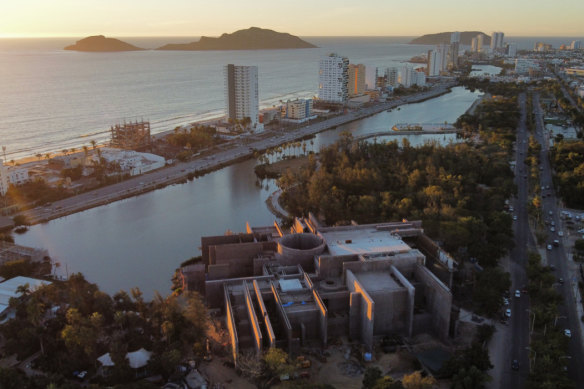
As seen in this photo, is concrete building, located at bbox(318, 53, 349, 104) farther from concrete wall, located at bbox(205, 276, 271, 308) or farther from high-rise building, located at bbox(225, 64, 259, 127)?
concrete wall, located at bbox(205, 276, 271, 308)

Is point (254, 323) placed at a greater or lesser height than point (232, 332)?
greater

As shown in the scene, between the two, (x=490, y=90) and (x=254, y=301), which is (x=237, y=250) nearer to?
(x=254, y=301)

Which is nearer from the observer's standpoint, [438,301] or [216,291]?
[438,301]

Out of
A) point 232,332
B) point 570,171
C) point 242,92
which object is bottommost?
point 232,332

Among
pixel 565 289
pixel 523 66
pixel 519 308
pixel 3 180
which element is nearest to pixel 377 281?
pixel 519 308

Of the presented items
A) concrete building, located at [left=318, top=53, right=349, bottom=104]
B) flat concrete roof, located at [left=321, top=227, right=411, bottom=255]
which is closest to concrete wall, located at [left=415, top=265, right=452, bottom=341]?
flat concrete roof, located at [left=321, top=227, right=411, bottom=255]

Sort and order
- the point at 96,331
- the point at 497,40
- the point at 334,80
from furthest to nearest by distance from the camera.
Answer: the point at 497,40 → the point at 334,80 → the point at 96,331

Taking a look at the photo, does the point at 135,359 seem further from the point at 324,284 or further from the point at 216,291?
the point at 324,284

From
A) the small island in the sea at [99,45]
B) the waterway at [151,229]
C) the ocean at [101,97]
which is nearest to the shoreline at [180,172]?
the waterway at [151,229]

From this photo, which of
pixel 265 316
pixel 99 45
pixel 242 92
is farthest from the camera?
pixel 99 45
